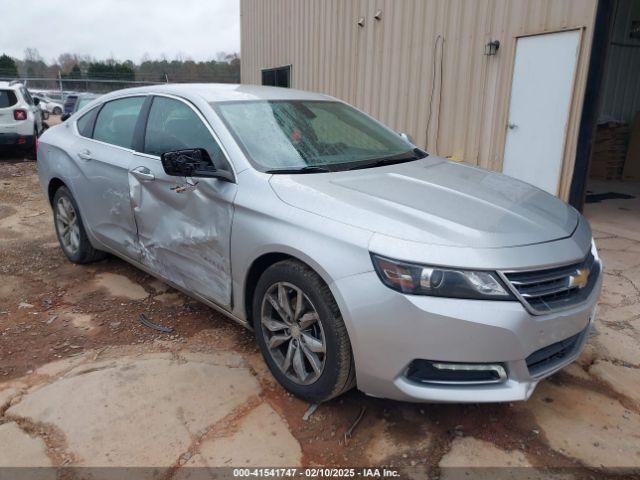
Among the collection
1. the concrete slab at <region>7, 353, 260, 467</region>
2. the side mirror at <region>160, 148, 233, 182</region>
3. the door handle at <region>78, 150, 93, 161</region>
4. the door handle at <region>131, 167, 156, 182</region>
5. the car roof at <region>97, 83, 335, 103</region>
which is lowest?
the concrete slab at <region>7, 353, 260, 467</region>

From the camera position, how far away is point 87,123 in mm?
4457

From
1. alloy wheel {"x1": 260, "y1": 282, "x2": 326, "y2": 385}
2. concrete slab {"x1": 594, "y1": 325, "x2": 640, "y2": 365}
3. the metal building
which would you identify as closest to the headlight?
alloy wheel {"x1": 260, "y1": 282, "x2": 326, "y2": 385}

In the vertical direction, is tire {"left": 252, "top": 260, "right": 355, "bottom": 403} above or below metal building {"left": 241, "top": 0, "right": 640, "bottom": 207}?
below

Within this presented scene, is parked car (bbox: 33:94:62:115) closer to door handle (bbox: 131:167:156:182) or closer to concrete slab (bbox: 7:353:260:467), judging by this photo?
door handle (bbox: 131:167:156:182)

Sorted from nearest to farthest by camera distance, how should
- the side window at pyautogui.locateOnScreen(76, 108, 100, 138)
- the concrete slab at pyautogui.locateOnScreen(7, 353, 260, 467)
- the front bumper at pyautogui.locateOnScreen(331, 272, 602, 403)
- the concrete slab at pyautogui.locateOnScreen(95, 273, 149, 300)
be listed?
the front bumper at pyautogui.locateOnScreen(331, 272, 602, 403)
the concrete slab at pyautogui.locateOnScreen(7, 353, 260, 467)
the concrete slab at pyautogui.locateOnScreen(95, 273, 149, 300)
the side window at pyautogui.locateOnScreen(76, 108, 100, 138)

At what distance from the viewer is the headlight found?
2.14 m

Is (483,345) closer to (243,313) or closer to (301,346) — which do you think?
(301,346)

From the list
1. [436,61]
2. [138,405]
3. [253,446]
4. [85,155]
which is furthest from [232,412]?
[436,61]

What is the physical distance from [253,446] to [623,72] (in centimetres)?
974

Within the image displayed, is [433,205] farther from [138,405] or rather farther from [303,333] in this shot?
[138,405]

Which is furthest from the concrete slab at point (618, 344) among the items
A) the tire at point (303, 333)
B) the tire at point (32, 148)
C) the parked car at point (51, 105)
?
the parked car at point (51, 105)

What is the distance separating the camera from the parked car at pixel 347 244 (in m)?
2.16

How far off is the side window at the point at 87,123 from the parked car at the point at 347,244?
0.63m

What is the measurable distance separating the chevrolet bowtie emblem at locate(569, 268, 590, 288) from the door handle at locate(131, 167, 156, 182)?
2.52 m
